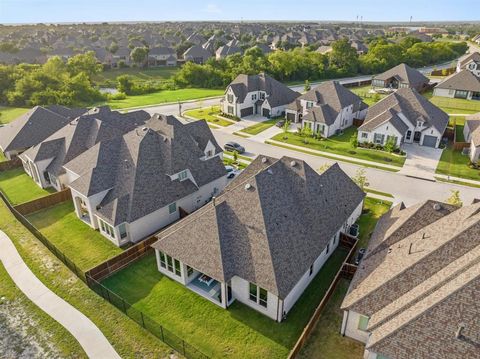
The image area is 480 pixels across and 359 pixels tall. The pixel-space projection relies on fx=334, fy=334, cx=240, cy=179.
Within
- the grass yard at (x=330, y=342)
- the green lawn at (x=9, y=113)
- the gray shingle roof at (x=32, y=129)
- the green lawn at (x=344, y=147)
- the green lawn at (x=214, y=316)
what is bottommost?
the grass yard at (x=330, y=342)

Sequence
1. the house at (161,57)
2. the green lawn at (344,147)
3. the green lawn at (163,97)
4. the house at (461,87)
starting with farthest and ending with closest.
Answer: the house at (161,57)
the green lawn at (163,97)
the house at (461,87)
the green lawn at (344,147)

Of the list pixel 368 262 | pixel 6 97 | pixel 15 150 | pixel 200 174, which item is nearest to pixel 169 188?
pixel 200 174

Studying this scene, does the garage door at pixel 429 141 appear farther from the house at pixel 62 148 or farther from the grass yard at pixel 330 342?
the house at pixel 62 148

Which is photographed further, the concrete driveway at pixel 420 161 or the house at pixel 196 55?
the house at pixel 196 55

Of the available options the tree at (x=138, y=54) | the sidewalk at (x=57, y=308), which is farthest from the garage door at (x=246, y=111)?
the tree at (x=138, y=54)

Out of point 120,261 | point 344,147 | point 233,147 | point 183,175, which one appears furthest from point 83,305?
point 344,147

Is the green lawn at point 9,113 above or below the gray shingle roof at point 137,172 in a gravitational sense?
below

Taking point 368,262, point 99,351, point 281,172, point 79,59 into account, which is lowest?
point 99,351

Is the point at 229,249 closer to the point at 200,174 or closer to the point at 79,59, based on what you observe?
the point at 200,174
